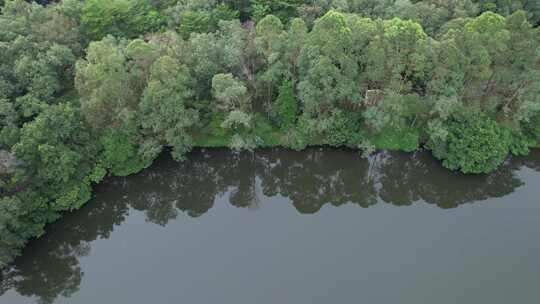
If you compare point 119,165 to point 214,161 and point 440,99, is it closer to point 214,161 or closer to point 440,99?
point 214,161

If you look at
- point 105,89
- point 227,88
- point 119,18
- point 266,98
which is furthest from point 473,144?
point 119,18

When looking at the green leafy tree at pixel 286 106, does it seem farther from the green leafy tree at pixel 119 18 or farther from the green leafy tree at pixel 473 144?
the green leafy tree at pixel 119 18

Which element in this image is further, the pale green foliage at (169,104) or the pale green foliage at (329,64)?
the pale green foliage at (169,104)

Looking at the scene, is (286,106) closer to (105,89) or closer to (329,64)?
(329,64)

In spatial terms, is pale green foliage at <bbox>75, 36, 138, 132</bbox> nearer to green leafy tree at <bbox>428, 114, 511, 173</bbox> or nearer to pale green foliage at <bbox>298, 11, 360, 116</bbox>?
pale green foliage at <bbox>298, 11, 360, 116</bbox>

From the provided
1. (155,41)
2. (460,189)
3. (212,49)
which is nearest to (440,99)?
(460,189)

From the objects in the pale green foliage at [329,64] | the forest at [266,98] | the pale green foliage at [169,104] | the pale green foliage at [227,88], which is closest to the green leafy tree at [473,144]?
the forest at [266,98]

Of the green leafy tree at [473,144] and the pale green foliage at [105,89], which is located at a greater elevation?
the pale green foliage at [105,89]

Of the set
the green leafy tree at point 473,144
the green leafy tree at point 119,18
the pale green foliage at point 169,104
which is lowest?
the green leafy tree at point 473,144

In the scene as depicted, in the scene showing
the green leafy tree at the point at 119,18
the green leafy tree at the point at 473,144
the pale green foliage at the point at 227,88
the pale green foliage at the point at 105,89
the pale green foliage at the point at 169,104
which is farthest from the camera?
the green leafy tree at the point at 119,18
